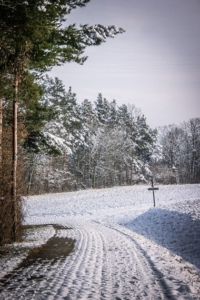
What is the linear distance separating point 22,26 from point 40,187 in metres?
31.5

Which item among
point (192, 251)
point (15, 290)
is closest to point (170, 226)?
point (192, 251)

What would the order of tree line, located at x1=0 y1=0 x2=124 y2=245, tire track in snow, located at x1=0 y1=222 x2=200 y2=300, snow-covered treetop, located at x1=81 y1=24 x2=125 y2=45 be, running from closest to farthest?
1. tire track in snow, located at x1=0 y1=222 x2=200 y2=300
2. tree line, located at x1=0 y1=0 x2=124 y2=245
3. snow-covered treetop, located at x1=81 y1=24 x2=125 y2=45

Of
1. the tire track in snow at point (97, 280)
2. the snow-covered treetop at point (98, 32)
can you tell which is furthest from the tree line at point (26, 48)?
the tire track in snow at point (97, 280)

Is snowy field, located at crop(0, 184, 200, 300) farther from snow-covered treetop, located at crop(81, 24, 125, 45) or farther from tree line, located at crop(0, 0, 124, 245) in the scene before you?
snow-covered treetop, located at crop(81, 24, 125, 45)

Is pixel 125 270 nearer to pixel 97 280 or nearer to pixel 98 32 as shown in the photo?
pixel 97 280

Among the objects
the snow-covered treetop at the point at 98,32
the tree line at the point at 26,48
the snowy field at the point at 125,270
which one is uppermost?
the snow-covered treetop at the point at 98,32

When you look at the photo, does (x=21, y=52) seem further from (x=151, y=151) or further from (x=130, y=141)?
(x=151, y=151)

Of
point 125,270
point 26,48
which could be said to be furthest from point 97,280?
point 26,48

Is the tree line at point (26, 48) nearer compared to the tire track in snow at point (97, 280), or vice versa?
the tire track in snow at point (97, 280)

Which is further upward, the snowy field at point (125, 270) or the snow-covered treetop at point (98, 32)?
the snow-covered treetop at point (98, 32)

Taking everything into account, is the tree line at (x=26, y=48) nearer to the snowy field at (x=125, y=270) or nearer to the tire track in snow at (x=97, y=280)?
the snowy field at (x=125, y=270)

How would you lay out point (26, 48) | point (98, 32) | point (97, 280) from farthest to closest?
1. point (98, 32)
2. point (26, 48)
3. point (97, 280)

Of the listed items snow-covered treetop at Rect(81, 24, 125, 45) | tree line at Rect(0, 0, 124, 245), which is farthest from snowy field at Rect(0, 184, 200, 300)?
snow-covered treetop at Rect(81, 24, 125, 45)

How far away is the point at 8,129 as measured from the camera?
451 inches
